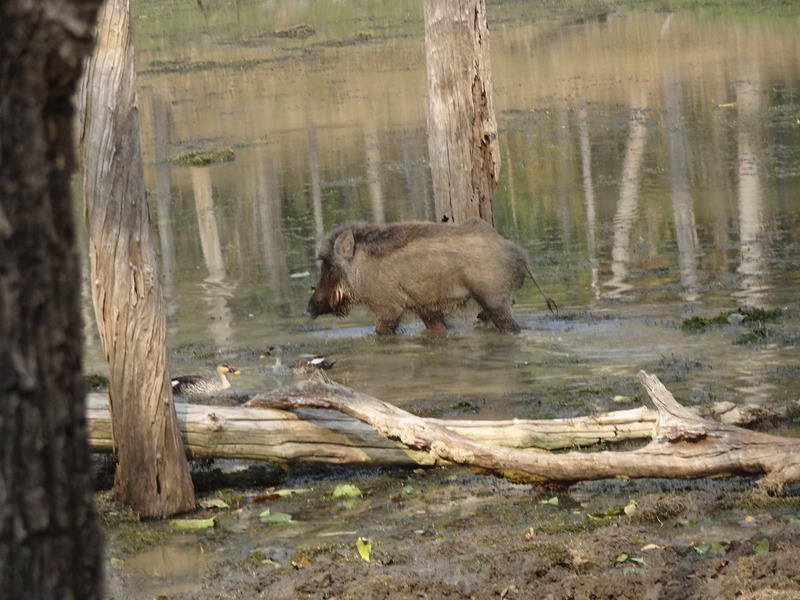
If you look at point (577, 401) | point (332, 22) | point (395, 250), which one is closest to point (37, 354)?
point (577, 401)

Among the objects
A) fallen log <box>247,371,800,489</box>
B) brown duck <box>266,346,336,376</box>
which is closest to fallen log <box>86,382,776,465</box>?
fallen log <box>247,371,800,489</box>

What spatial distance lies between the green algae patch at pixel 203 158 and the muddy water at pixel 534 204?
0.32 m

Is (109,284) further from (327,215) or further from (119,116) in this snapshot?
(327,215)

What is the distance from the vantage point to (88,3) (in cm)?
249

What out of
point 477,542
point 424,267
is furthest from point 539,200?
point 477,542

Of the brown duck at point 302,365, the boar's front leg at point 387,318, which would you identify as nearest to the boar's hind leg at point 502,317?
the boar's front leg at point 387,318

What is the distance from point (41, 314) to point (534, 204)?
1448 centimetres

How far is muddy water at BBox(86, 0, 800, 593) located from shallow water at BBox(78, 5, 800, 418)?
0.05 meters

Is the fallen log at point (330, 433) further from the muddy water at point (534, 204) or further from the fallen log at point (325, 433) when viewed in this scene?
the muddy water at point (534, 204)

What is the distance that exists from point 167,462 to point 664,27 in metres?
30.8

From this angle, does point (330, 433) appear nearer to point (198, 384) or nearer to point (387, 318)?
point (198, 384)

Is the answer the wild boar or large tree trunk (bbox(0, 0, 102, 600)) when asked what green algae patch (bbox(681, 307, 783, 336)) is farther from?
large tree trunk (bbox(0, 0, 102, 600))

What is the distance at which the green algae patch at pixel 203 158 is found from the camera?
21.4 meters

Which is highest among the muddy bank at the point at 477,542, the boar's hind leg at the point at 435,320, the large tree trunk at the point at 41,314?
the large tree trunk at the point at 41,314
